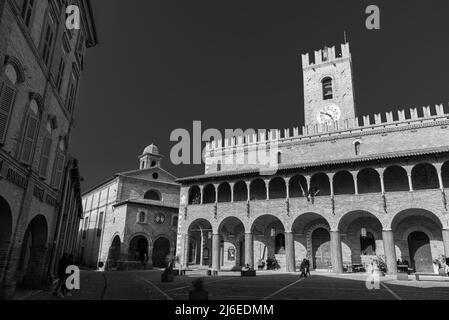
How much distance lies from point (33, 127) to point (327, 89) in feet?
110

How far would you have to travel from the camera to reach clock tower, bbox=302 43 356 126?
3550 cm

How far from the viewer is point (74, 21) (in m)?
14.1

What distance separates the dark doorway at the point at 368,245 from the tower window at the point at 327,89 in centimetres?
1748

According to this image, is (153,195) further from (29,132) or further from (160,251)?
(29,132)

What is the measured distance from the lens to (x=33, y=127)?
33.4ft

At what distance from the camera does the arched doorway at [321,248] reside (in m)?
26.3

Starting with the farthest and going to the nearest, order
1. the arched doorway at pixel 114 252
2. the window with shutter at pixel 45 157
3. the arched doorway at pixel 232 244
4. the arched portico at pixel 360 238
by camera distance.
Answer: the arched doorway at pixel 114 252 < the arched doorway at pixel 232 244 < the arched portico at pixel 360 238 < the window with shutter at pixel 45 157

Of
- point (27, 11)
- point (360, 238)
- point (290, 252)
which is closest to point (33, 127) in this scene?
point (27, 11)

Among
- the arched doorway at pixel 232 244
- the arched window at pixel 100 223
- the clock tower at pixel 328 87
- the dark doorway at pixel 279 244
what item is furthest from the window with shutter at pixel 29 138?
the arched window at pixel 100 223

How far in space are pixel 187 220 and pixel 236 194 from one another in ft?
16.0

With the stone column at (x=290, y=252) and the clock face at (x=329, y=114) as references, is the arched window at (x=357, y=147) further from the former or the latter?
the stone column at (x=290, y=252)

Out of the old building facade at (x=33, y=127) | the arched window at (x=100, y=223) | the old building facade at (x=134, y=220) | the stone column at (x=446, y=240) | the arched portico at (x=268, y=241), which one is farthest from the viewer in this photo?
the arched window at (x=100, y=223)

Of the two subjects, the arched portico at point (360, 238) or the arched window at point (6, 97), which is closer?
the arched window at point (6, 97)
